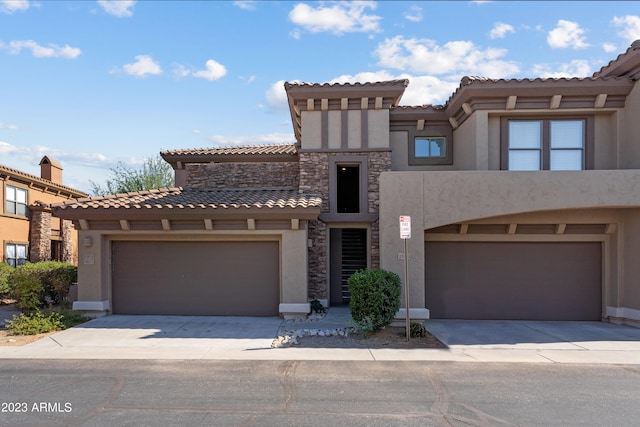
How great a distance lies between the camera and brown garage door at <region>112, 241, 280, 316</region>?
11.2 metres

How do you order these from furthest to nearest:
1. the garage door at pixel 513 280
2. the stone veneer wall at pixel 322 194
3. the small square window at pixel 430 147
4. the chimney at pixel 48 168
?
1. the chimney at pixel 48 168
2. the small square window at pixel 430 147
3. the stone veneer wall at pixel 322 194
4. the garage door at pixel 513 280

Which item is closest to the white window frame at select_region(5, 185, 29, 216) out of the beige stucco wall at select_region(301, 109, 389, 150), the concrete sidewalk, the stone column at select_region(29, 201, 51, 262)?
the stone column at select_region(29, 201, 51, 262)

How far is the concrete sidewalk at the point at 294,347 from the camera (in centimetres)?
754

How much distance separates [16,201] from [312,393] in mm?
18956

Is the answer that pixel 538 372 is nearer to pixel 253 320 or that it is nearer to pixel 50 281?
pixel 253 320

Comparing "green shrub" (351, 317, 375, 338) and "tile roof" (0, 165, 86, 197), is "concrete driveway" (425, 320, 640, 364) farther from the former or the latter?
"tile roof" (0, 165, 86, 197)

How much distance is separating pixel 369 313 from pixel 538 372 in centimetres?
356

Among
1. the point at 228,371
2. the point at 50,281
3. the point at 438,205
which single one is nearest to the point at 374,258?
the point at 438,205

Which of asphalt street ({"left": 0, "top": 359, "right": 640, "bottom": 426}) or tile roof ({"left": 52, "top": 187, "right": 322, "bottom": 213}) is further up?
tile roof ({"left": 52, "top": 187, "right": 322, "bottom": 213})

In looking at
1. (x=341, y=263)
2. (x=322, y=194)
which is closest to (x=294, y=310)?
(x=341, y=263)

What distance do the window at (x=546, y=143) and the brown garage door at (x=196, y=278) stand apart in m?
7.74

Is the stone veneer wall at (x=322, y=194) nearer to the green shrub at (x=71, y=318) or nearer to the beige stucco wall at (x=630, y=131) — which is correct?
the green shrub at (x=71, y=318)

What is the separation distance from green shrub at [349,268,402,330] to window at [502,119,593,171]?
544cm

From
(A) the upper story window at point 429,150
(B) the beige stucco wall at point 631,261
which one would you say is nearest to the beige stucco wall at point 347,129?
(A) the upper story window at point 429,150
